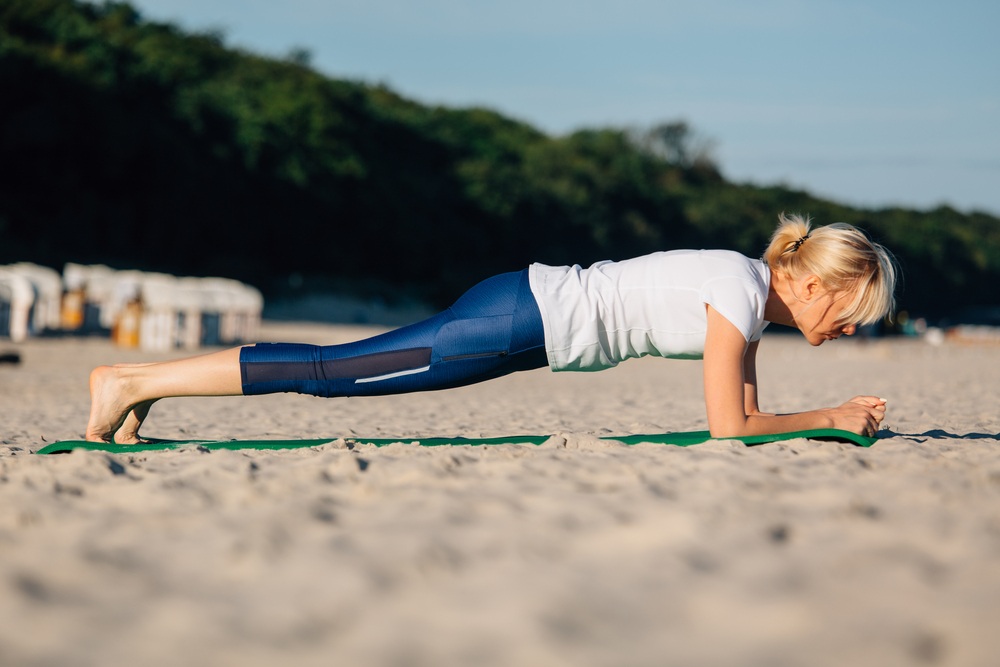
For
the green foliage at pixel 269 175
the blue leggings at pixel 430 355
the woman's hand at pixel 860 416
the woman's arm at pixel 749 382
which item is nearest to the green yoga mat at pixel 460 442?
the woman's hand at pixel 860 416

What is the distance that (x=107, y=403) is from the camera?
316 centimetres

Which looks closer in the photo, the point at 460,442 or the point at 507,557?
the point at 507,557

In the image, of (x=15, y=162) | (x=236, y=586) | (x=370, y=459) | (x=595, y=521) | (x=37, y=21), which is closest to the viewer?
(x=236, y=586)

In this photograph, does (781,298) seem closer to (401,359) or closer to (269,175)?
(401,359)

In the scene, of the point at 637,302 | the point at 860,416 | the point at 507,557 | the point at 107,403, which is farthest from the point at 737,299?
the point at 107,403

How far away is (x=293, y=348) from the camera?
117 inches

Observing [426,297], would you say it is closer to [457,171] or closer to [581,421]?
[457,171]

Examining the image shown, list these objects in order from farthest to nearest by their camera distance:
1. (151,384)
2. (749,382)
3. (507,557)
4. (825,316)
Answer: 1. (749,382)
2. (151,384)
3. (825,316)
4. (507,557)

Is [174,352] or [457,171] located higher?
[457,171]

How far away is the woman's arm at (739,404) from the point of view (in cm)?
269

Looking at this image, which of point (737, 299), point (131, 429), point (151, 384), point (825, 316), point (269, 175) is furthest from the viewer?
point (269, 175)

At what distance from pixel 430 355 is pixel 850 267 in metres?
1.50

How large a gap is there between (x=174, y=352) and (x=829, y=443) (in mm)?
11349

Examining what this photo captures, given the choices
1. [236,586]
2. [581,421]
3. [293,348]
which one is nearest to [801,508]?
[236,586]
